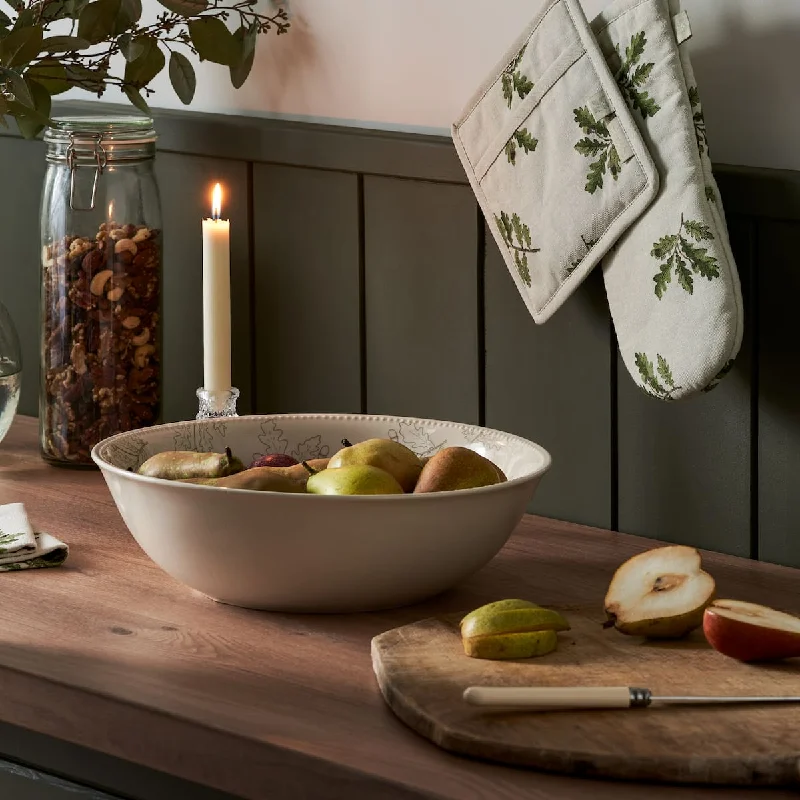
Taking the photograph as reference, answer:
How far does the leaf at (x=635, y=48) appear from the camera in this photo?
1170 millimetres

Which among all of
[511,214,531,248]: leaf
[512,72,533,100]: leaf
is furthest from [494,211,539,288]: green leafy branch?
[512,72,533,100]: leaf

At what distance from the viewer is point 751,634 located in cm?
93

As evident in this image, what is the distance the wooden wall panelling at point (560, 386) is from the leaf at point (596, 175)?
11 cm

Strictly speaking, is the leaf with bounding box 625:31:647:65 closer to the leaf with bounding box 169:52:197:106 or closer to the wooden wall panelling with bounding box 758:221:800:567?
the wooden wall panelling with bounding box 758:221:800:567

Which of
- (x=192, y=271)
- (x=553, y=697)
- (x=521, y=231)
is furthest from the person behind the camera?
(x=192, y=271)

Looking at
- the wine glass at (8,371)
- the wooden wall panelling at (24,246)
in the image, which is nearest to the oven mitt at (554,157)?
the wine glass at (8,371)

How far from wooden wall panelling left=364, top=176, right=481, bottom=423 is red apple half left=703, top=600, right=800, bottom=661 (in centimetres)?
50

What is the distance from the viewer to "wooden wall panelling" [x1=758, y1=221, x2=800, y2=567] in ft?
3.84

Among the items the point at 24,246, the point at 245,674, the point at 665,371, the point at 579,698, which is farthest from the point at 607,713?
the point at 24,246

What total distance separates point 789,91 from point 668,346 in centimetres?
23

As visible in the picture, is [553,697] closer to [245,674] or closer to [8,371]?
[245,674]

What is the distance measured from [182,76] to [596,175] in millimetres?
526

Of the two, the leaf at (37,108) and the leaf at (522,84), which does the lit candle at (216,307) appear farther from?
the leaf at (522,84)

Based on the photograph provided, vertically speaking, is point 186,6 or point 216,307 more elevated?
point 186,6
